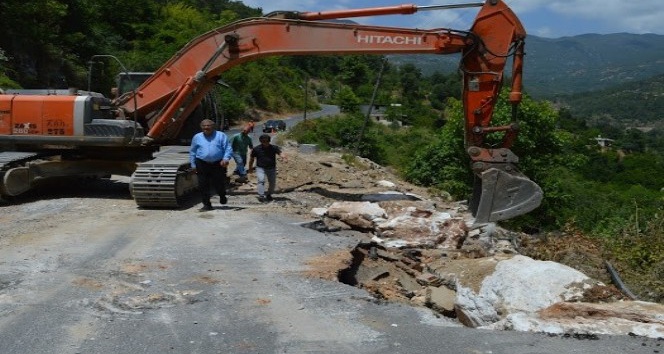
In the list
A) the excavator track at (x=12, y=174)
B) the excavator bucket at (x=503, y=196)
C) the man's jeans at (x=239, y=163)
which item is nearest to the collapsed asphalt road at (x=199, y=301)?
the excavator track at (x=12, y=174)

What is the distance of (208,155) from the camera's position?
10.7 meters

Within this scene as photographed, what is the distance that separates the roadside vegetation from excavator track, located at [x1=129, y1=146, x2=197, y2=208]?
5.96 feet

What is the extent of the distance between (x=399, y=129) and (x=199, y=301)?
188ft

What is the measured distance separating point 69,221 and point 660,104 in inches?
7189

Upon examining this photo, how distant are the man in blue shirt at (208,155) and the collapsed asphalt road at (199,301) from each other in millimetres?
1235

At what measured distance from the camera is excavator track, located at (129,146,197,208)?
35.4 ft

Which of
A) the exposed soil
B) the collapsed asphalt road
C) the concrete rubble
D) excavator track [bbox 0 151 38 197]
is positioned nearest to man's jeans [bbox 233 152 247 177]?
the exposed soil

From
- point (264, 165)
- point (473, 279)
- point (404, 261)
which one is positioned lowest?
point (404, 261)

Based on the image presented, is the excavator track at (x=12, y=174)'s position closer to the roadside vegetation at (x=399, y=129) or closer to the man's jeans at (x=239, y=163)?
the roadside vegetation at (x=399, y=129)

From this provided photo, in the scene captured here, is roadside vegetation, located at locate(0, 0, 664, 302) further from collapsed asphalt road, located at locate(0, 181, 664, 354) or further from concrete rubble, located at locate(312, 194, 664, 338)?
collapsed asphalt road, located at locate(0, 181, 664, 354)

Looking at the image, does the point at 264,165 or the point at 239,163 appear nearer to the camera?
the point at 264,165

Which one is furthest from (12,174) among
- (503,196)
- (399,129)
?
(399,129)

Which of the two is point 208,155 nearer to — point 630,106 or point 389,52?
point 389,52

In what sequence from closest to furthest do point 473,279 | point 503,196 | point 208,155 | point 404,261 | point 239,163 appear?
point 473,279
point 404,261
point 503,196
point 208,155
point 239,163
